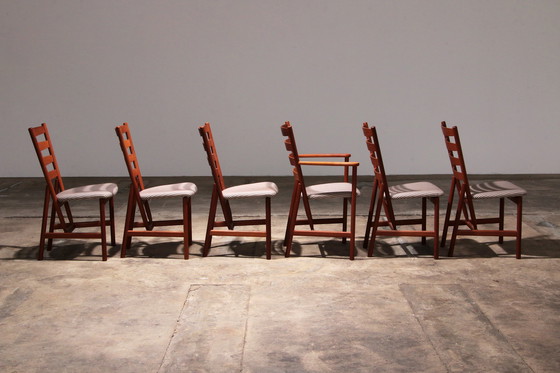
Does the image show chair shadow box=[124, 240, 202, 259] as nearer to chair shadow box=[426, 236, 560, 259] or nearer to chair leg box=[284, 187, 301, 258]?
chair leg box=[284, 187, 301, 258]

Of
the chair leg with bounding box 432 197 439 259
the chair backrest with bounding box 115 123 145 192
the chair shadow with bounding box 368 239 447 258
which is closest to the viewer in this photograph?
the chair leg with bounding box 432 197 439 259

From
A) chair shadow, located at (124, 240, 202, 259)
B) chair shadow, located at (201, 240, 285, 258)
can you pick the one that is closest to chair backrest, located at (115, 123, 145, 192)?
chair shadow, located at (124, 240, 202, 259)

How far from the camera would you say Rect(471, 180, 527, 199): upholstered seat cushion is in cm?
486

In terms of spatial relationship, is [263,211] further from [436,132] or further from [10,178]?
[10,178]

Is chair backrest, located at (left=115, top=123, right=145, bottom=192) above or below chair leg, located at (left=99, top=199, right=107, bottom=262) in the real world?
above

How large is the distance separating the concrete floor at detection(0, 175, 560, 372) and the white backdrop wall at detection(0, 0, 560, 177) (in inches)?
120

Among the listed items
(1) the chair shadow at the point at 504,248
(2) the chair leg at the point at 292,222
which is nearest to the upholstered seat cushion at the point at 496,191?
(1) the chair shadow at the point at 504,248

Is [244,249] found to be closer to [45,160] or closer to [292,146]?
[292,146]

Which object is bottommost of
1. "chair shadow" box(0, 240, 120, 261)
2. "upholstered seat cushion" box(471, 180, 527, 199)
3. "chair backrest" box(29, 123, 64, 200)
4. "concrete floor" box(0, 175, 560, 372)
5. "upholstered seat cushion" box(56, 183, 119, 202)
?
"concrete floor" box(0, 175, 560, 372)

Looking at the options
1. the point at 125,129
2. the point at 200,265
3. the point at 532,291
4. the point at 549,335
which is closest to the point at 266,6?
the point at 125,129

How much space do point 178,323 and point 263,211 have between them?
2843mm

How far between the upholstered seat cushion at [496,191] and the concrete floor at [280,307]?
0.42m

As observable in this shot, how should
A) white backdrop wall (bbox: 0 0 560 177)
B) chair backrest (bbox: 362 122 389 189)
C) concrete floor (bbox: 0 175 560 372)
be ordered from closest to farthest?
concrete floor (bbox: 0 175 560 372)
chair backrest (bbox: 362 122 389 189)
white backdrop wall (bbox: 0 0 560 177)

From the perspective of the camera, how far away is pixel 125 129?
5270 mm
